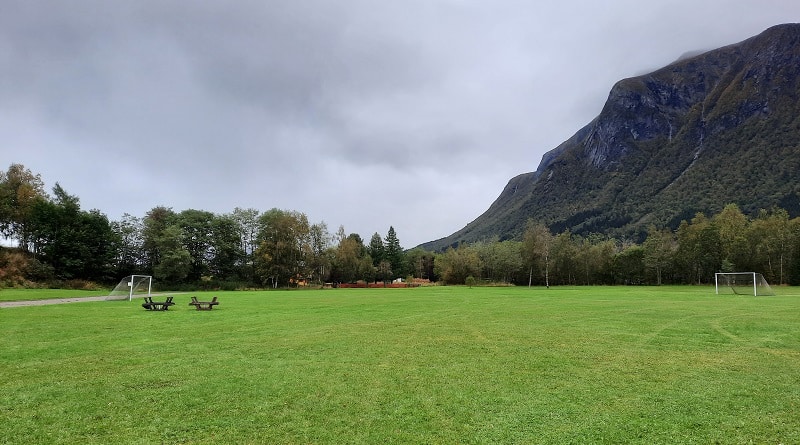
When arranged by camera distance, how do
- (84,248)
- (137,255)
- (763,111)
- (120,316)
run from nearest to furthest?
(120,316) → (84,248) → (137,255) → (763,111)

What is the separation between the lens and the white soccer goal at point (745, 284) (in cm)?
4206

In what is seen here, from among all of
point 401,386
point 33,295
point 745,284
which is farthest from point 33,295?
point 745,284

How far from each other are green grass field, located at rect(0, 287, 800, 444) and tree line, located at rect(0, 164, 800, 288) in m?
59.7

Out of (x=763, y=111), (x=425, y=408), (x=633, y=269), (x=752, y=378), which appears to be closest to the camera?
(x=425, y=408)

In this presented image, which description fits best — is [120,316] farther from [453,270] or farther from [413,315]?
[453,270]

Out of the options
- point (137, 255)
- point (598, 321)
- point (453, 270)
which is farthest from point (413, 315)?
point (453, 270)

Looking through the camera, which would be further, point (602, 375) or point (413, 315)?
point (413, 315)

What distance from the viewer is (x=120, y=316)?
21688mm

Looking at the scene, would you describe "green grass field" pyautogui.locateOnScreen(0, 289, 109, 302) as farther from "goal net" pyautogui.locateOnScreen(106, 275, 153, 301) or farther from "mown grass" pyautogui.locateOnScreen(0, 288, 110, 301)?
"goal net" pyautogui.locateOnScreen(106, 275, 153, 301)

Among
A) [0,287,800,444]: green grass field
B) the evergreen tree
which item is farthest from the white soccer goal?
the evergreen tree

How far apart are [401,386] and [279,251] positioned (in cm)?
8101

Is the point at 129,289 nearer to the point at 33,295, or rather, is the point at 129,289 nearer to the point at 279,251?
the point at 33,295

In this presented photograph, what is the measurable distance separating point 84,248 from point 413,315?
66.8 metres

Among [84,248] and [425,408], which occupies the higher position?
[84,248]
